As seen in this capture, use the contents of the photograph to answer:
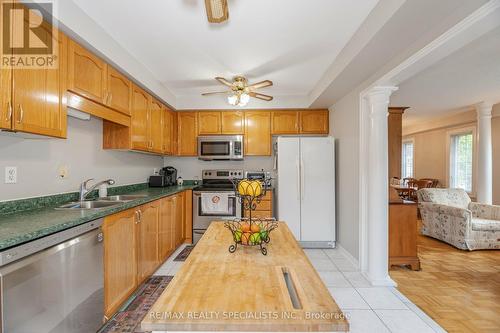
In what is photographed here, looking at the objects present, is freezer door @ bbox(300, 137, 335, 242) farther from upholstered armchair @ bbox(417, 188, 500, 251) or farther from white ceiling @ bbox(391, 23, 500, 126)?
upholstered armchair @ bbox(417, 188, 500, 251)

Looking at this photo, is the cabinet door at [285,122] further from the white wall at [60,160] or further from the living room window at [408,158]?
the living room window at [408,158]

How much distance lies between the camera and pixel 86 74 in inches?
77.7

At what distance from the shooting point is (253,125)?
4.13 m

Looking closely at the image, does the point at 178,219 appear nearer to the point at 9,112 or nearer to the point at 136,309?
the point at 136,309

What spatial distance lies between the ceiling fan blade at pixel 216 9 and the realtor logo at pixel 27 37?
107cm

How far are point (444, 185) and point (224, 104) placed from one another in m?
5.67

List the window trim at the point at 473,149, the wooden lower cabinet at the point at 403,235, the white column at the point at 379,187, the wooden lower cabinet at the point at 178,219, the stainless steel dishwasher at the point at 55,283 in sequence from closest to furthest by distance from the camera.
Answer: the stainless steel dishwasher at the point at 55,283
the white column at the point at 379,187
the wooden lower cabinet at the point at 403,235
the wooden lower cabinet at the point at 178,219
the window trim at the point at 473,149

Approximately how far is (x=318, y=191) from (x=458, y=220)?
2.13 meters

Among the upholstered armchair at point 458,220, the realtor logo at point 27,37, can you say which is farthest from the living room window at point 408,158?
the realtor logo at point 27,37

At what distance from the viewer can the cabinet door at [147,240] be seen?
2.32 m

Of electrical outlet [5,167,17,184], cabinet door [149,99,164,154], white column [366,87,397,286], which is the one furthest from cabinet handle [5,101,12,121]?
white column [366,87,397,286]

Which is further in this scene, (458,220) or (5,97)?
(458,220)

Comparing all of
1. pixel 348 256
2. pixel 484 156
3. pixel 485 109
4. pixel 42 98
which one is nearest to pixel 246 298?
pixel 42 98

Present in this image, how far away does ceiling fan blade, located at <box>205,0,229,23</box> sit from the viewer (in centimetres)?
138
